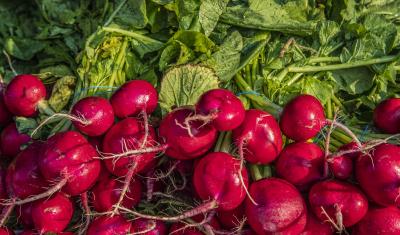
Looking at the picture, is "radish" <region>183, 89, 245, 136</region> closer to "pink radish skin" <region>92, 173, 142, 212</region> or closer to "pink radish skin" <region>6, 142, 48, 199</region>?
"pink radish skin" <region>92, 173, 142, 212</region>

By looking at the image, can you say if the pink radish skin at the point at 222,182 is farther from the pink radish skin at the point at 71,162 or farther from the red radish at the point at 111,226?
the pink radish skin at the point at 71,162

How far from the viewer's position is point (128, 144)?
2119mm

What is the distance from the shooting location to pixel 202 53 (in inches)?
102

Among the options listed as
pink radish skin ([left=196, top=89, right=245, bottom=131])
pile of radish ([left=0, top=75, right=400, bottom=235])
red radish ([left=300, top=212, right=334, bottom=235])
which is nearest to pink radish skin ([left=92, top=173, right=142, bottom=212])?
pile of radish ([left=0, top=75, right=400, bottom=235])

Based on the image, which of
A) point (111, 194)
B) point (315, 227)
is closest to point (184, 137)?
point (111, 194)

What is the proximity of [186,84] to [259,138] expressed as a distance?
62cm

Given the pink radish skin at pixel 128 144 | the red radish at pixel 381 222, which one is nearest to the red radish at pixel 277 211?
the red radish at pixel 381 222

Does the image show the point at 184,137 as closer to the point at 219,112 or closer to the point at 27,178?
the point at 219,112

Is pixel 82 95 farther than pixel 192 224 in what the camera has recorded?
Yes

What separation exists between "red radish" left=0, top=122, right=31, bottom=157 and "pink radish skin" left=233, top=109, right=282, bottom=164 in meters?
1.39

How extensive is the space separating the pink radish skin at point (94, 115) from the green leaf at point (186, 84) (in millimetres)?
330

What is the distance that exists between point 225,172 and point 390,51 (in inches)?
53.8

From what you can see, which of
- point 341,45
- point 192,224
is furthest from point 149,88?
point 341,45

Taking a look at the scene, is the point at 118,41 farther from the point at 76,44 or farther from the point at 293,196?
the point at 293,196
